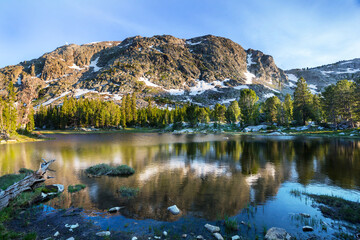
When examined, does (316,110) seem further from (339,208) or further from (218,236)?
(218,236)

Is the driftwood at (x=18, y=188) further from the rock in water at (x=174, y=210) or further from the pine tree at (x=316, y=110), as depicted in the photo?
the pine tree at (x=316, y=110)

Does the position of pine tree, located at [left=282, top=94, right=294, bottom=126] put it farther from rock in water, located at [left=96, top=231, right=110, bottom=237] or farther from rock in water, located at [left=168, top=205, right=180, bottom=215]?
rock in water, located at [left=96, top=231, right=110, bottom=237]

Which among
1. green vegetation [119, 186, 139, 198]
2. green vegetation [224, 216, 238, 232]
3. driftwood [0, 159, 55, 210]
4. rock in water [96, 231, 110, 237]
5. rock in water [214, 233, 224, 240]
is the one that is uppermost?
driftwood [0, 159, 55, 210]

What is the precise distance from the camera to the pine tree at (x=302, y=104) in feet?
275

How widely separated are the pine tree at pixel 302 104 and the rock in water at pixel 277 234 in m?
89.1

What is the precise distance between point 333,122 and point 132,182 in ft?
291

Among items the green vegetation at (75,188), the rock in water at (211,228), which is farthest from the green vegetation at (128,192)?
the rock in water at (211,228)

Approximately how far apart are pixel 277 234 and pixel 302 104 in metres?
91.9

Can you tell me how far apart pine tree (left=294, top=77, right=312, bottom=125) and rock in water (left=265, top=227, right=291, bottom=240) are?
89.1m

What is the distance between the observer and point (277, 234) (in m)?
9.34

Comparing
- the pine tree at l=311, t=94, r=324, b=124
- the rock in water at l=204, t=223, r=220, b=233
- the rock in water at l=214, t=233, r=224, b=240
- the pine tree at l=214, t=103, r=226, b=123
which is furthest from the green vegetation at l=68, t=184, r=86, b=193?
the pine tree at l=214, t=103, r=226, b=123

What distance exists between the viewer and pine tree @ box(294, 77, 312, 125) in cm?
8381

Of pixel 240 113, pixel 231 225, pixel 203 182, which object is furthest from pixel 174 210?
pixel 240 113

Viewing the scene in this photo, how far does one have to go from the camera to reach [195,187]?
59.2 ft
